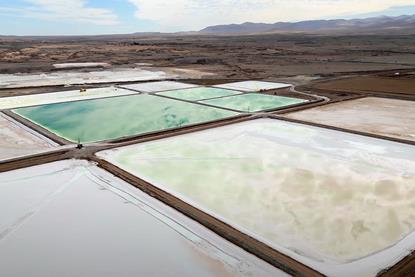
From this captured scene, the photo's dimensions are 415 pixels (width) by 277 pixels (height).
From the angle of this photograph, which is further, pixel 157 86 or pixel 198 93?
pixel 157 86

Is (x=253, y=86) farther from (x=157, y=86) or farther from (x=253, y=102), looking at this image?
(x=157, y=86)

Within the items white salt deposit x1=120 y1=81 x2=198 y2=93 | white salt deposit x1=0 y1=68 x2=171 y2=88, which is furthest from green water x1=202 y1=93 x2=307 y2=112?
white salt deposit x1=0 y1=68 x2=171 y2=88

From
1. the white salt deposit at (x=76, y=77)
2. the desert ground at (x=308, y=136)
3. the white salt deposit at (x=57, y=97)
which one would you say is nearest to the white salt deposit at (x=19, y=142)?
the desert ground at (x=308, y=136)

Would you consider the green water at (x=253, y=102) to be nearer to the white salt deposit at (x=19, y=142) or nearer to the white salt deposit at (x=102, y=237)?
the white salt deposit at (x=19, y=142)

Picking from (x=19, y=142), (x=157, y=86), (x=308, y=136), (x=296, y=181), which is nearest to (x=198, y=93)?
(x=157, y=86)

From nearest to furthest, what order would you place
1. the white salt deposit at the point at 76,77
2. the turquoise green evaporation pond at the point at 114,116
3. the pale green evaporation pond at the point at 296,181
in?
the pale green evaporation pond at the point at 296,181
the turquoise green evaporation pond at the point at 114,116
the white salt deposit at the point at 76,77

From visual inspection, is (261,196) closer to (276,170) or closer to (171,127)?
(276,170)
